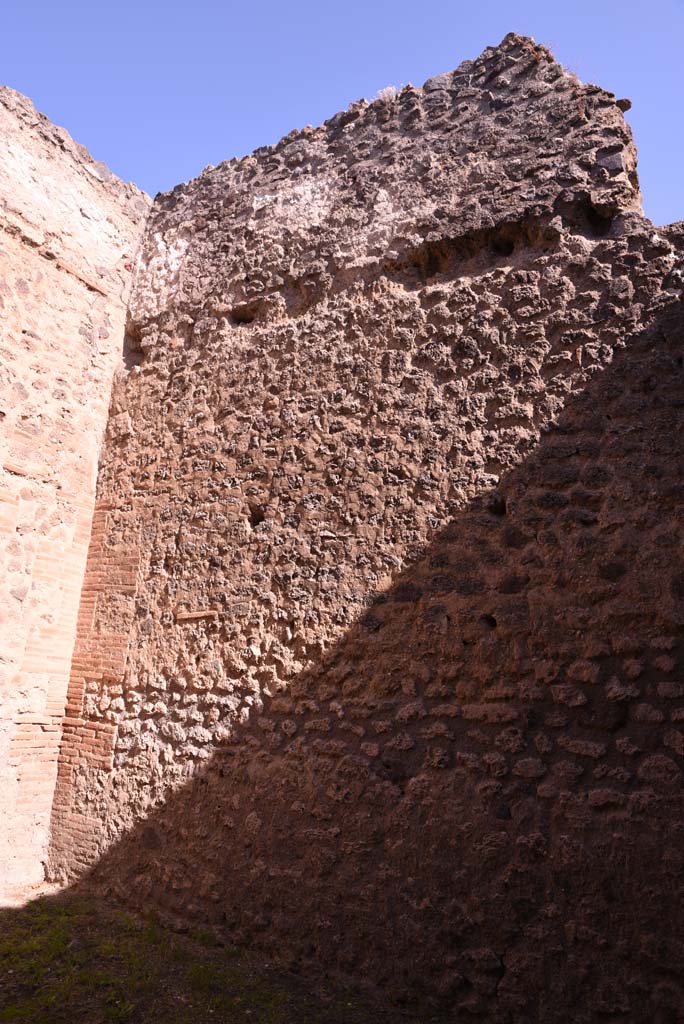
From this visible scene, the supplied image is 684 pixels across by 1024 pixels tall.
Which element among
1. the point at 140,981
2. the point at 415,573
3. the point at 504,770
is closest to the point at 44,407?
the point at 415,573

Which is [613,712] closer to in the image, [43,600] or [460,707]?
[460,707]

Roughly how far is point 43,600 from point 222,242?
302 cm

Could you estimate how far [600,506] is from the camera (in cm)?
362

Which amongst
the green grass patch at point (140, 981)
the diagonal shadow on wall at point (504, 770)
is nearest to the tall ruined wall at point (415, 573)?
the diagonal shadow on wall at point (504, 770)

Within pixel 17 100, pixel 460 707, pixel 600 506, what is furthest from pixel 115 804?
pixel 17 100

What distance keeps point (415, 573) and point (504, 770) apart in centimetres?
110

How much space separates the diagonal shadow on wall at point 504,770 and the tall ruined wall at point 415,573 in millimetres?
13

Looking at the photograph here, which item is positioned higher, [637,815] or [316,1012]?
[637,815]

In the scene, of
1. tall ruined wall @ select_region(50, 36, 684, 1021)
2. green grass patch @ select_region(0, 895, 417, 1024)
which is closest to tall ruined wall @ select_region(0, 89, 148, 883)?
tall ruined wall @ select_region(50, 36, 684, 1021)

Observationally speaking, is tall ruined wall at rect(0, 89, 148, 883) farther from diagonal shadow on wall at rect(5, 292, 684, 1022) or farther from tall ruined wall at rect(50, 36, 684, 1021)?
diagonal shadow on wall at rect(5, 292, 684, 1022)

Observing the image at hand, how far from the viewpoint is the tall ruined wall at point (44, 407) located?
16.0ft

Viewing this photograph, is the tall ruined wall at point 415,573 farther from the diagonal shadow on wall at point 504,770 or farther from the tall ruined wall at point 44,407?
the tall ruined wall at point 44,407

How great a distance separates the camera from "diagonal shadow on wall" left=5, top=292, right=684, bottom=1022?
9.91ft

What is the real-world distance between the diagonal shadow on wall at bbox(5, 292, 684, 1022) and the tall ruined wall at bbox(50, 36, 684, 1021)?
13 millimetres
